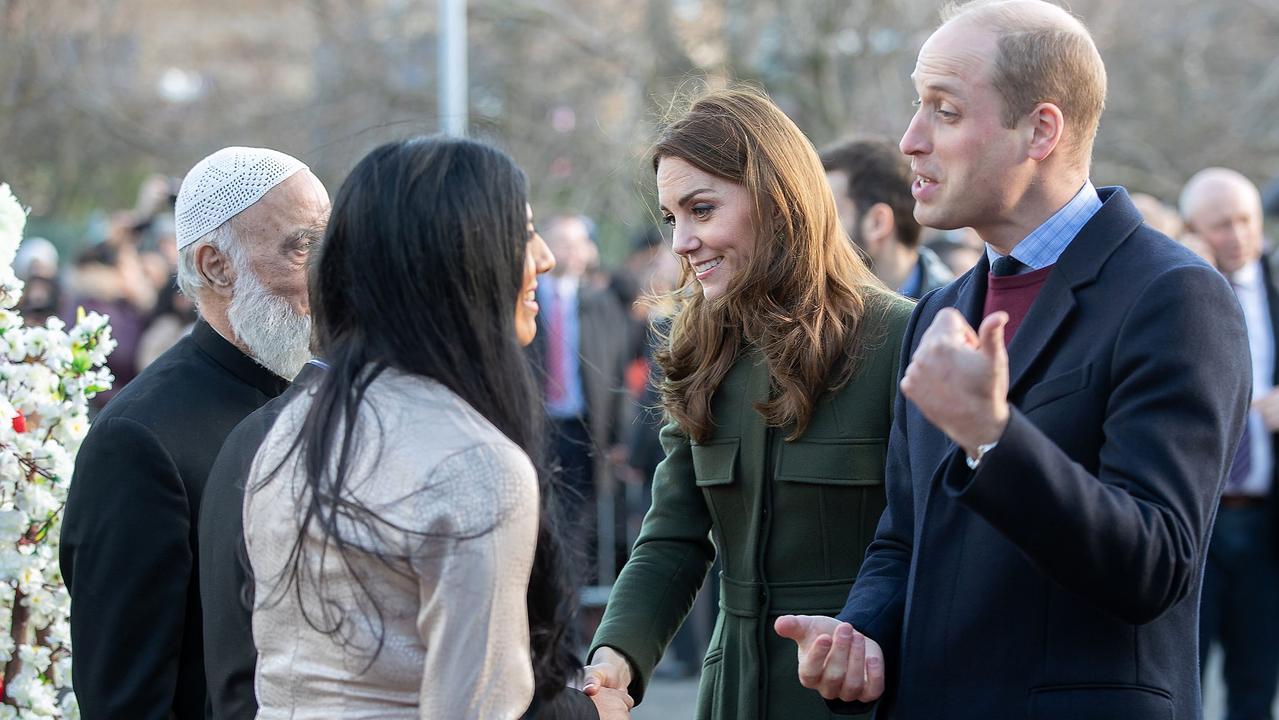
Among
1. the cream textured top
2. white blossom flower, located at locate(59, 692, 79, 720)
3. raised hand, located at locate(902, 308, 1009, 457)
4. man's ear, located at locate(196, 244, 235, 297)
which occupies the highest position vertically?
raised hand, located at locate(902, 308, 1009, 457)

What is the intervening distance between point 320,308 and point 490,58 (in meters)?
17.6

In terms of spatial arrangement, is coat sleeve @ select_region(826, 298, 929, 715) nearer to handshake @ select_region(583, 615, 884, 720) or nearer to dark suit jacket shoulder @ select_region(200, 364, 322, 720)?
handshake @ select_region(583, 615, 884, 720)

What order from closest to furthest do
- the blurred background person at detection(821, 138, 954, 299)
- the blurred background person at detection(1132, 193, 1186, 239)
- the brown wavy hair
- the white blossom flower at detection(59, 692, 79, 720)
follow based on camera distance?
the brown wavy hair, the white blossom flower at detection(59, 692, 79, 720), the blurred background person at detection(821, 138, 954, 299), the blurred background person at detection(1132, 193, 1186, 239)

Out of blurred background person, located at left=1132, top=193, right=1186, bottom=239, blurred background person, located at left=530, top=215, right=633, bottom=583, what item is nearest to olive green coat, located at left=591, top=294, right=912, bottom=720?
blurred background person, located at left=1132, top=193, right=1186, bottom=239

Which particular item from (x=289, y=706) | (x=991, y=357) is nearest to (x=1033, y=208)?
(x=991, y=357)

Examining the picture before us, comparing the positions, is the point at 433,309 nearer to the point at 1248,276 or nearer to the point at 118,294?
the point at 1248,276

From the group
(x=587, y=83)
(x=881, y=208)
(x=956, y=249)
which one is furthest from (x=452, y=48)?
(x=881, y=208)

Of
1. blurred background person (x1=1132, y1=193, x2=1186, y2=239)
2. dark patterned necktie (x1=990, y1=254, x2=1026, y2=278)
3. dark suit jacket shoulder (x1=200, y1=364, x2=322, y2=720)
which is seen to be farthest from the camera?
blurred background person (x1=1132, y1=193, x2=1186, y2=239)

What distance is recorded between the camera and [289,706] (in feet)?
7.13

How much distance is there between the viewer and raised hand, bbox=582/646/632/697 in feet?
10.1

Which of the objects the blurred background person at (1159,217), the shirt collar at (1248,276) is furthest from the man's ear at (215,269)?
the blurred background person at (1159,217)

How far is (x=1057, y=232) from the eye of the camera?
2639 mm

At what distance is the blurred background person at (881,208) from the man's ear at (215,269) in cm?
223

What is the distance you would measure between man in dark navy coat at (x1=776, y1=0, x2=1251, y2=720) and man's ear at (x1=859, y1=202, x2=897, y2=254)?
2103mm
